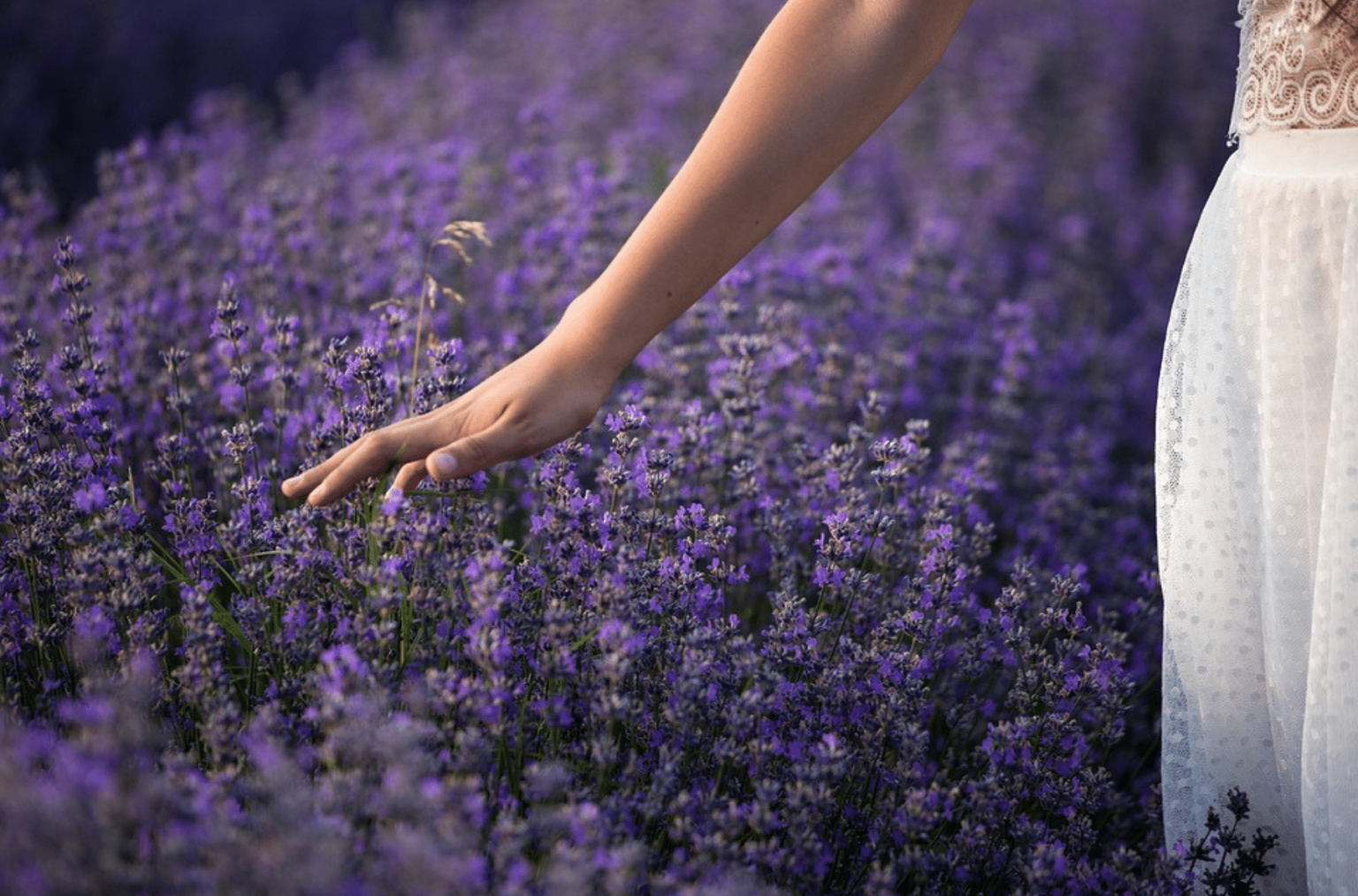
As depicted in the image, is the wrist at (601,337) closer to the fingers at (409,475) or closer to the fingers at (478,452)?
the fingers at (478,452)

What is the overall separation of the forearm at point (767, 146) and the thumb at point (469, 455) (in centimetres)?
18

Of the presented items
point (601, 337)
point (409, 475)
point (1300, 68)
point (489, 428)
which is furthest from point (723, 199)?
point (1300, 68)

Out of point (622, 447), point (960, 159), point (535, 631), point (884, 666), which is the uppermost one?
point (960, 159)

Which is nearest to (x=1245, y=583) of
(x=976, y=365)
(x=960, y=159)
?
(x=976, y=365)

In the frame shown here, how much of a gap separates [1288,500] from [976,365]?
6.51 feet

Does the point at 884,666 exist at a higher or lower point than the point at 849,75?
lower

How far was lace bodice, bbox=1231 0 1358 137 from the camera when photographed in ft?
4.71

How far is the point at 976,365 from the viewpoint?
11.3ft

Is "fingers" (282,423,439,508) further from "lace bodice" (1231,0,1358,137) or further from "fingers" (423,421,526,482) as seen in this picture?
"lace bodice" (1231,0,1358,137)

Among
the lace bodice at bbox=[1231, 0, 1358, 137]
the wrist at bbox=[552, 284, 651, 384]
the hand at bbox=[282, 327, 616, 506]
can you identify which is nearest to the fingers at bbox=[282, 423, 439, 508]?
the hand at bbox=[282, 327, 616, 506]

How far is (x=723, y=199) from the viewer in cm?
150

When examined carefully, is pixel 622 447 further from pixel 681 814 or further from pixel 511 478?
pixel 511 478

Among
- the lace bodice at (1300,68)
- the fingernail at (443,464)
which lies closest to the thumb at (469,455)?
the fingernail at (443,464)

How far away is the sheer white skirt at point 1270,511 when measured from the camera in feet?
4.55
